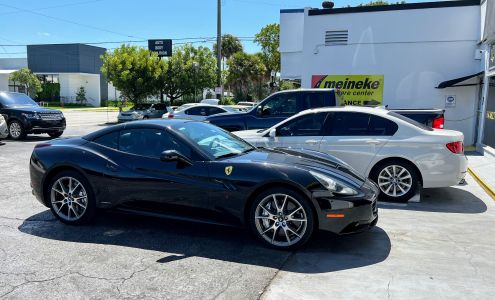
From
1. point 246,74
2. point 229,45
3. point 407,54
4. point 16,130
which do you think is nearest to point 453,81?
point 407,54

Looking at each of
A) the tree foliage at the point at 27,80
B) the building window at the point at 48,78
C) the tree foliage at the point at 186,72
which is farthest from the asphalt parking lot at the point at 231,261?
the building window at the point at 48,78

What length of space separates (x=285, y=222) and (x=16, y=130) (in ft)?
45.6

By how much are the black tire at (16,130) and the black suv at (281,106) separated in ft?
29.6

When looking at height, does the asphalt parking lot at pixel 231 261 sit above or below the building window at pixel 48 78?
below

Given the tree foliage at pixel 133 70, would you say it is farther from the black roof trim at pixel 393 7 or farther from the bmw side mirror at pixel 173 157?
the bmw side mirror at pixel 173 157

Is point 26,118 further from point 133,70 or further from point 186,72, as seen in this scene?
point 186,72

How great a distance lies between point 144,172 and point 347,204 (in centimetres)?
234

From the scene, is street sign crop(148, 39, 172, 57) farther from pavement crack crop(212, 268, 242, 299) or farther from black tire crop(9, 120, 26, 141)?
pavement crack crop(212, 268, 242, 299)

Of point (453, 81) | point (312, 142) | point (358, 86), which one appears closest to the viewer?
point (312, 142)

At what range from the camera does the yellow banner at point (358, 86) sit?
16.2 meters

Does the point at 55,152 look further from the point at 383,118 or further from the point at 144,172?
the point at 383,118

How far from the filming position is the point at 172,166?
502cm

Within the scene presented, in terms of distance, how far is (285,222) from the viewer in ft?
15.2

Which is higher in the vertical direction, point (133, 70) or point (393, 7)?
point (393, 7)
